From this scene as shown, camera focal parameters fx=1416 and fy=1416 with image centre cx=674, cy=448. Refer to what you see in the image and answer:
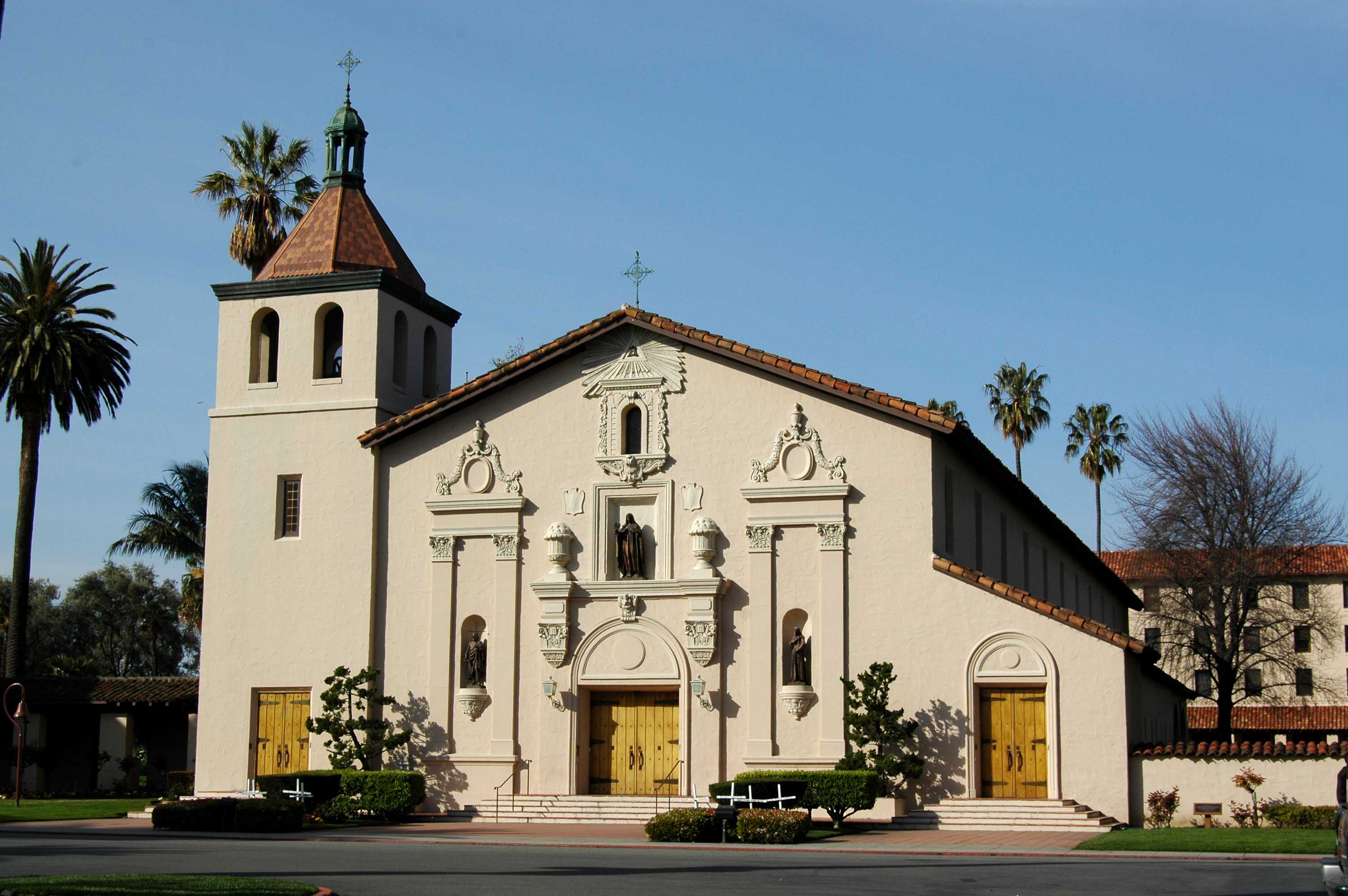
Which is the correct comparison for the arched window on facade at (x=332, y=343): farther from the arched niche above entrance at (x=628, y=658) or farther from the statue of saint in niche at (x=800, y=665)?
the statue of saint in niche at (x=800, y=665)

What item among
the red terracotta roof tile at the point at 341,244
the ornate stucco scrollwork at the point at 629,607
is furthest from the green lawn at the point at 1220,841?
the red terracotta roof tile at the point at 341,244

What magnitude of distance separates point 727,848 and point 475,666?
33.1ft

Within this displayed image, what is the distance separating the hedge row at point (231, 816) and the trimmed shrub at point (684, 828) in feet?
23.6

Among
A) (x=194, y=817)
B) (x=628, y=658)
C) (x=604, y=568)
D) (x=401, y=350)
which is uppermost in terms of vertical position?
(x=401, y=350)

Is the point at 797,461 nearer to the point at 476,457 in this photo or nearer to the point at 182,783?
the point at 476,457

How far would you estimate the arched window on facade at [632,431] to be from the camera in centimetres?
3078

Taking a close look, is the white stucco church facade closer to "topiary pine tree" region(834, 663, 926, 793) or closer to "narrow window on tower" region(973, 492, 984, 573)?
"narrow window on tower" region(973, 492, 984, 573)

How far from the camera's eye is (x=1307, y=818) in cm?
2533

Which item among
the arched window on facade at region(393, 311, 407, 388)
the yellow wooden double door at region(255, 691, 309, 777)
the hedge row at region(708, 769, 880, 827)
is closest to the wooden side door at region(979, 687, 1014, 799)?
the hedge row at region(708, 769, 880, 827)

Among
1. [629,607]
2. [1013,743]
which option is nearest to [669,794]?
[629,607]

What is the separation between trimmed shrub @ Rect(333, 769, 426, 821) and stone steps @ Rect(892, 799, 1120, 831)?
9.83 m

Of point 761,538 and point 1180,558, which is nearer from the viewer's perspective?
point 761,538

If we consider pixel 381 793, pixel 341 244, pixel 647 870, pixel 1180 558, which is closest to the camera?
pixel 647 870

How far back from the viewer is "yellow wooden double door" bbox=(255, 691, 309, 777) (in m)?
31.4
